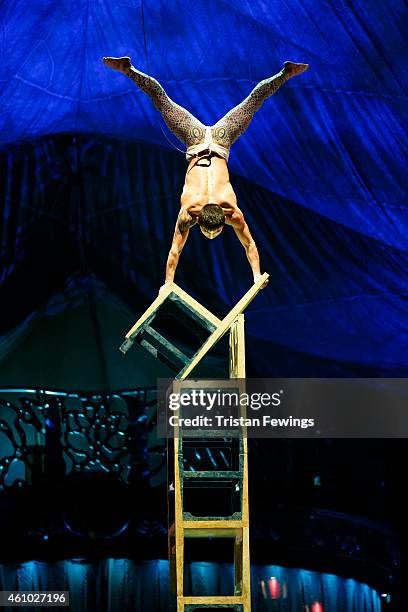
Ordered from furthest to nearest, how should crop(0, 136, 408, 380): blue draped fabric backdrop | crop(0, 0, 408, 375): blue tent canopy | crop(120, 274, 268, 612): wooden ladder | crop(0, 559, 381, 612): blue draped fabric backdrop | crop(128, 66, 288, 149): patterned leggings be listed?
crop(0, 136, 408, 380): blue draped fabric backdrop < crop(0, 0, 408, 375): blue tent canopy < crop(0, 559, 381, 612): blue draped fabric backdrop < crop(128, 66, 288, 149): patterned leggings < crop(120, 274, 268, 612): wooden ladder

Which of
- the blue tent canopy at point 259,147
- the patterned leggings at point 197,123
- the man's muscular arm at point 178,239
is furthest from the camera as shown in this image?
the blue tent canopy at point 259,147

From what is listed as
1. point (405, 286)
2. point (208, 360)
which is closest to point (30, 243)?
point (208, 360)

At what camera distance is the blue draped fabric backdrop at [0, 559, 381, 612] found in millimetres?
6961

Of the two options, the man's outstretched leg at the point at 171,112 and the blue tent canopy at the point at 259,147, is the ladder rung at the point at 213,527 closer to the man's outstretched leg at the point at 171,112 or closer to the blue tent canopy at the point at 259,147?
the man's outstretched leg at the point at 171,112

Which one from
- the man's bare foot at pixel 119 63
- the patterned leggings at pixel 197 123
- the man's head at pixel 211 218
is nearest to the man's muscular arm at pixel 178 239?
the man's head at pixel 211 218

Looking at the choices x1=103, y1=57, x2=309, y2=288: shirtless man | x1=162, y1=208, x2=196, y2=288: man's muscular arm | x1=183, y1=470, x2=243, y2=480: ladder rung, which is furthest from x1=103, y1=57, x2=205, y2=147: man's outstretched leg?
x1=183, y1=470, x2=243, y2=480: ladder rung

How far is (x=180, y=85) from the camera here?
8.12m

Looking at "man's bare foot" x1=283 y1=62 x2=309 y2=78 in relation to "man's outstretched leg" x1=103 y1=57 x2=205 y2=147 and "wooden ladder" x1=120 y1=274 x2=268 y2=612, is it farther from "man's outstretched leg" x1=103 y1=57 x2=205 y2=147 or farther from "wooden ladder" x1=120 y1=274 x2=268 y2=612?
"wooden ladder" x1=120 y1=274 x2=268 y2=612

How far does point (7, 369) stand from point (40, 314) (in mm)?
483

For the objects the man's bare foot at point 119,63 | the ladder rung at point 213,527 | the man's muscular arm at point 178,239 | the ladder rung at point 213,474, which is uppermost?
the man's bare foot at point 119,63

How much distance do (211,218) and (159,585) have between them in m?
2.71

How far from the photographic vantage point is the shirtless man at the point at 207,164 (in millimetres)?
6125

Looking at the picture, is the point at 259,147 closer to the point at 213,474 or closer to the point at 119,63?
the point at 119,63

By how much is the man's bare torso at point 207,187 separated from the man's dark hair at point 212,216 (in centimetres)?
4
